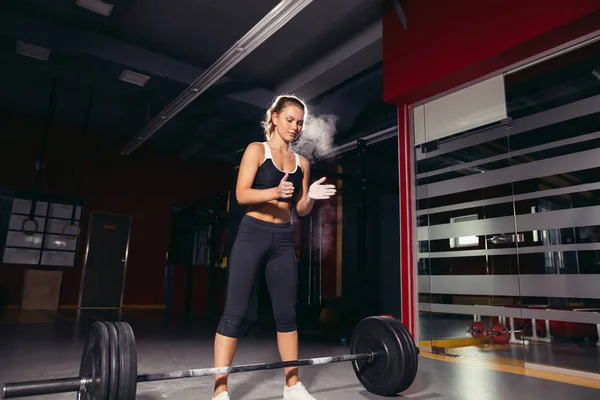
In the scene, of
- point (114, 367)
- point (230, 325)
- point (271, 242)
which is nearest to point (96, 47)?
point (271, 242)

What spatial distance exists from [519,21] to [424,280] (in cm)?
200

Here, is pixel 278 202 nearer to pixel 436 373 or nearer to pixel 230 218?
pixel 436 373

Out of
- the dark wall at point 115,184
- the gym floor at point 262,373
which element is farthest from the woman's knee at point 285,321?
the dark wall at point 115,184

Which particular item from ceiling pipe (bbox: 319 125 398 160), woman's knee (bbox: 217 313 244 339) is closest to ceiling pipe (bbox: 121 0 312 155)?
ceiling pipe (bbox: 319 125 398 160)

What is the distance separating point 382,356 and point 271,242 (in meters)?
0.75

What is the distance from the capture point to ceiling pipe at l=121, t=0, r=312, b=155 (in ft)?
11.0

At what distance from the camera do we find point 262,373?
7.45 feet

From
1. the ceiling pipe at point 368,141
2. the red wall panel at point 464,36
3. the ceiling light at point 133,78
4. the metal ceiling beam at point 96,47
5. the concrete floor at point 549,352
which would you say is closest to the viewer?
the red wall panel at point 464,36

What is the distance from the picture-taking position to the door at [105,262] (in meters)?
6.99

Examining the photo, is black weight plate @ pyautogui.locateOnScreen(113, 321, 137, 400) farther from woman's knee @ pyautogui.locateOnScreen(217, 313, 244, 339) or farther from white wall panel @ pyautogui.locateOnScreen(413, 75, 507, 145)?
white wall panel @ pyautogui.locateOnScreen(413, 75, 507, 145)

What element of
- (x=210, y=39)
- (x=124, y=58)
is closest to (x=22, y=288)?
(x=124, y=58)

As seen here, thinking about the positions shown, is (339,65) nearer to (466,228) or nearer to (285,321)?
(466,228)

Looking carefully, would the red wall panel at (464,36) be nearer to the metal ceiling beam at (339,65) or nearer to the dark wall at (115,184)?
the metal ceiling beam at (339,65)

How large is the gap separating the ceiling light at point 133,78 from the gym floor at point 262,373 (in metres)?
3.01
